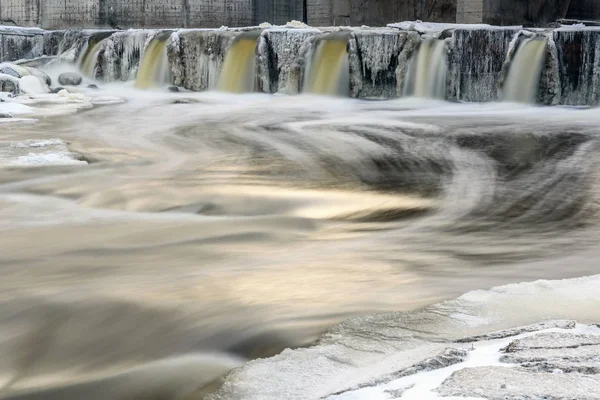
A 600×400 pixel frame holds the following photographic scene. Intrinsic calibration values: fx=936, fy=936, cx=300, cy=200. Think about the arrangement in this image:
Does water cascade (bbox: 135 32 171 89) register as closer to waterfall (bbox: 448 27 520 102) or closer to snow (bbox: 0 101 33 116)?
snow (bbox: 0 101 33 116)

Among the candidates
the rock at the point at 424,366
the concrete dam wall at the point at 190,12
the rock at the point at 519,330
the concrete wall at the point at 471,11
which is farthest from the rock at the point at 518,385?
the concrete dam wall at the point at 190,12

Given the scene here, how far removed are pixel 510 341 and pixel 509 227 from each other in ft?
7.22

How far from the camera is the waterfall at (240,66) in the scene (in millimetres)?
14234

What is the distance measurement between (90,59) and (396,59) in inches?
258

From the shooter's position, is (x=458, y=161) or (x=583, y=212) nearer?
(x=583, y=212)

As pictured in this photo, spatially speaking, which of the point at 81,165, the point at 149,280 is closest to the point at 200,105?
the point at 81,165

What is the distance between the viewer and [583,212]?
5.16 m

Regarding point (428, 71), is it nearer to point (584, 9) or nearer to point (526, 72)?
point (526, 72)

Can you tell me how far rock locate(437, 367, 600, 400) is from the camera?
6.57 feet

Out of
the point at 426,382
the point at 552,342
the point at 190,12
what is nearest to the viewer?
the point at 426,382

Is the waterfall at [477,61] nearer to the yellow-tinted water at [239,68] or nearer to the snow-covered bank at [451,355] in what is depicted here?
the yellow-tinted water at [239,68]

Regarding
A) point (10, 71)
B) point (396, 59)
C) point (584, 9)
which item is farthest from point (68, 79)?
point (584, 9)

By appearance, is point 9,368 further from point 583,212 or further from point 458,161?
point 458,161

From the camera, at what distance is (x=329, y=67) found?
13.3 m
